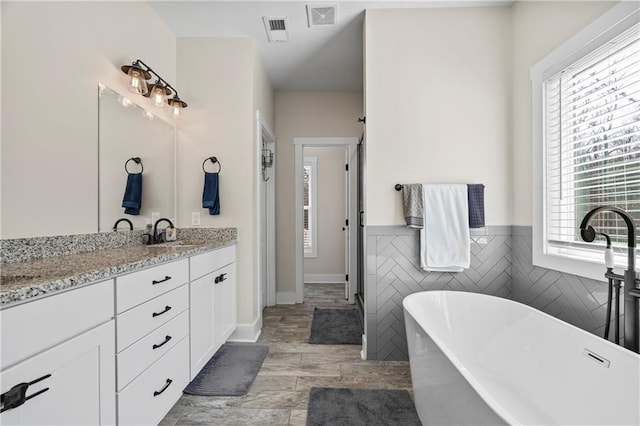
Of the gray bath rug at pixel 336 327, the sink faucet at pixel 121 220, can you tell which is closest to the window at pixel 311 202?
the gray bath rug at pixel 336 327

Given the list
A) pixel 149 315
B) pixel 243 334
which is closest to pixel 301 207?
pixel 243 334

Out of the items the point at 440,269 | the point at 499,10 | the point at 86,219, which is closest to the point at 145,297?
the point at 86,219

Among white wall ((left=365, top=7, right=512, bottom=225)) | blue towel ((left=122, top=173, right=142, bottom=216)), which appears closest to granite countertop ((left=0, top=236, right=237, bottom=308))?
blue towel ((left=122, top=173, right=142, bottom=216))

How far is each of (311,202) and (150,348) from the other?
396 centimetres

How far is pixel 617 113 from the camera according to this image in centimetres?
156

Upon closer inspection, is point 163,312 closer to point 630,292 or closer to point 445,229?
point 445,229

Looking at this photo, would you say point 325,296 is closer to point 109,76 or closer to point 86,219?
point 86,219

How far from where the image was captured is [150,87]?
2293mm

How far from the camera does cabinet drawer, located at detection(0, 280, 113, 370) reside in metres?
0.80

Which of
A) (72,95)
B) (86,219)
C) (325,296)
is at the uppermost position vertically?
(72,95)

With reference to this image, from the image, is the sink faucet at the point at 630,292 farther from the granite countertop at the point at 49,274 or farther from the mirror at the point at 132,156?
the mirror at the point at 132,156

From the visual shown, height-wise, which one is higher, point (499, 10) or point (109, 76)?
point (499, 10)

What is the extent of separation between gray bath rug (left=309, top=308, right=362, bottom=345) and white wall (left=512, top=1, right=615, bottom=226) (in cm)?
170

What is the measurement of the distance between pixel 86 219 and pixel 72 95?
0.69 meters
